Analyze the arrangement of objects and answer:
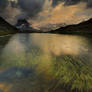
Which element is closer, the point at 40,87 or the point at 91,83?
the point at 40,87

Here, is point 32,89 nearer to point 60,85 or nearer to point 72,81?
point 60,85

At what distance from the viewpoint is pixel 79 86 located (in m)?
6.54

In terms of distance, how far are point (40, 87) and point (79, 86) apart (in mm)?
3177

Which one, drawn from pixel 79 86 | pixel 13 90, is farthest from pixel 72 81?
pixel 13 90

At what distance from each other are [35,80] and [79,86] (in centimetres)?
384

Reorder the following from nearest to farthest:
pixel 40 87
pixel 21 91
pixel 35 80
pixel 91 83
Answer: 1. pixel 21 91
2. pixel 40 87
3. pixel 91 83
4. pixel 35 80

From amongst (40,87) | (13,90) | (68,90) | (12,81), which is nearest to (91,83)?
(68,90)

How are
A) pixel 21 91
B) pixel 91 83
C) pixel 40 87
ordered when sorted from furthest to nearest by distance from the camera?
pixel 91 83 < pixel 40 87 < pixel 21 91

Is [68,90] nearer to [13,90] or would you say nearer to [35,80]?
[35,80]

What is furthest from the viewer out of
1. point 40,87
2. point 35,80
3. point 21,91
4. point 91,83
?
point 35,80

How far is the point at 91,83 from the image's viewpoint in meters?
6.92

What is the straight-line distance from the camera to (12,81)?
24.0 feet

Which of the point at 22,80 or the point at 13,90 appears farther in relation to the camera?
the point at 22,80

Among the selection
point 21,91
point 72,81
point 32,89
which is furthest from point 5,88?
point 72,81
